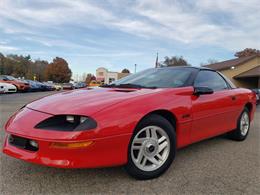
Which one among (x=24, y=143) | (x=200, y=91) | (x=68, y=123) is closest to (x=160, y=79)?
(x=200, y=91)

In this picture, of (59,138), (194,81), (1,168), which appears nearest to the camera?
(59,138)

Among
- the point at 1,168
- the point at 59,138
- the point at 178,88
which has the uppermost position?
the point at 178,88

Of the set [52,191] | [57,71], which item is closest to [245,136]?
[52,191]

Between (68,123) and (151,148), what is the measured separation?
941 millimetres

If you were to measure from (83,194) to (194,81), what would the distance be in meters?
2.12

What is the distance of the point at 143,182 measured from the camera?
2.66 meters

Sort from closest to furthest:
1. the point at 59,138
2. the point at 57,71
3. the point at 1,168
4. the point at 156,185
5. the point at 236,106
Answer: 1. the point at 59,138
2. the point at 156,185
3. the point at 1,168
4. the point at 236,106
5. the point at 57,71

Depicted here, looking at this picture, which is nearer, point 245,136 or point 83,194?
point 83,194


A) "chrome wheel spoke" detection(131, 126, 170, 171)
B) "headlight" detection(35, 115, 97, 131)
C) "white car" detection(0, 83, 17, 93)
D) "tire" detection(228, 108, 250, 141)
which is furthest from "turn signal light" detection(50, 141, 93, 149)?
"white car" detection(0, 83, 17, 93)

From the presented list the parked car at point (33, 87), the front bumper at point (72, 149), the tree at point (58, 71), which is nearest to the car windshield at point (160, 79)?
the front bumper at point (72, 149)

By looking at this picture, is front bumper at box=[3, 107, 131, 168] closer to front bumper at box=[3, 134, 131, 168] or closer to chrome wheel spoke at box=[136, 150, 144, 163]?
front bumper at box=[3, 134, 131, 168]

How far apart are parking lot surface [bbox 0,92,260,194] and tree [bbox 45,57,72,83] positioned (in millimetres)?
72929

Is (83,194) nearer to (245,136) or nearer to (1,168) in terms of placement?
(1,168)

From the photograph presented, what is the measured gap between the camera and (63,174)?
9.18ft
